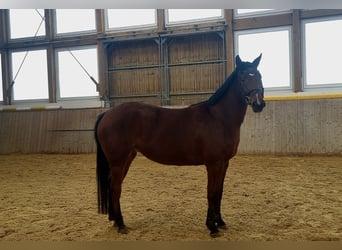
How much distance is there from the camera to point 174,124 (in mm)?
2727

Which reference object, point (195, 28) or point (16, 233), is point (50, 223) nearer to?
point (16, 233)

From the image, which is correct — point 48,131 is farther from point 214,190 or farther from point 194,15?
point 214,190

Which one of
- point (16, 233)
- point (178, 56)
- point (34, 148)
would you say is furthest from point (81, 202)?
point (178, 56)

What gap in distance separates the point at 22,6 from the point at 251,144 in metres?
5.32

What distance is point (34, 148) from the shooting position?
290 inches

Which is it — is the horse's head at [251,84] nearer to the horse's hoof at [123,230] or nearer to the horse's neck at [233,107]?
the horse's neck at [233,107]

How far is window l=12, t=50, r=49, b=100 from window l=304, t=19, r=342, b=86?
11.4 ft

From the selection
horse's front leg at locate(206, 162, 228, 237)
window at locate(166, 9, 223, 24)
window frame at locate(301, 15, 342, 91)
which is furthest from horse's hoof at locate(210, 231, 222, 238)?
window at locate(166, 9, 223, 24)

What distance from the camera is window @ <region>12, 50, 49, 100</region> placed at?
3691 mm

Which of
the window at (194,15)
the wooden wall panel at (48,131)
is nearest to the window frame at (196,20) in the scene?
the window at (194,15)

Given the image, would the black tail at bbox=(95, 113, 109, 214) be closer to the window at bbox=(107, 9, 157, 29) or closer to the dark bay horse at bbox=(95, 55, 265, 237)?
the dark bay horse at bbox=(95, 55, 265, 237)

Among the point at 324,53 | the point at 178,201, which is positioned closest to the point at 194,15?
the point at 324,53

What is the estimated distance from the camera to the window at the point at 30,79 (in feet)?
12.1

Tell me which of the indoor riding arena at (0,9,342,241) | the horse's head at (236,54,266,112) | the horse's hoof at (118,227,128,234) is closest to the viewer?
the horse's head at (236,54,266,112)
